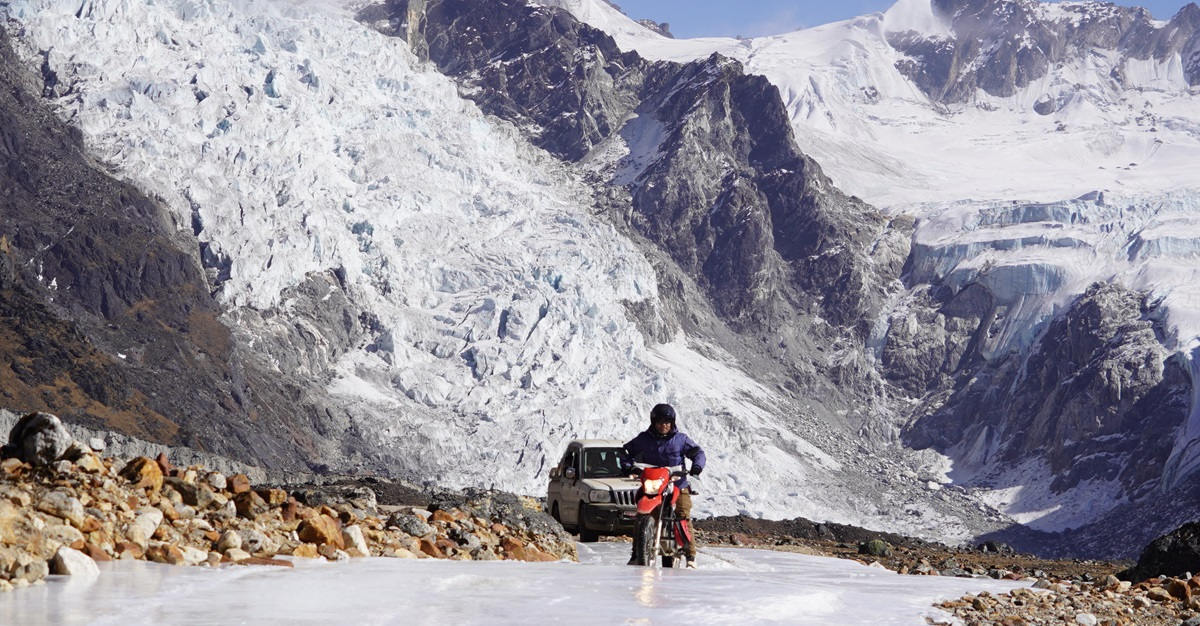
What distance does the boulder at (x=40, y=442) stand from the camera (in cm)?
1431

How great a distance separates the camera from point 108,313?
15500cm

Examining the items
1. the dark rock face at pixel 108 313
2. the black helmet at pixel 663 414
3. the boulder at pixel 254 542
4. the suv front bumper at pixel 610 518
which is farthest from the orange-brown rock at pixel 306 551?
the dark rock face at pixel 108 313

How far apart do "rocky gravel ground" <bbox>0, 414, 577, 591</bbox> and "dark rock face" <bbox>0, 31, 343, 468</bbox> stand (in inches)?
4280

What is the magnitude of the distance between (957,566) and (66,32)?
164 metres

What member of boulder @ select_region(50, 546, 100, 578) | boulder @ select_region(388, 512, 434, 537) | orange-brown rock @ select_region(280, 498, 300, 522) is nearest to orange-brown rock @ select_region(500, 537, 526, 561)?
boulder @ select_region(388, 512, 434, 537)

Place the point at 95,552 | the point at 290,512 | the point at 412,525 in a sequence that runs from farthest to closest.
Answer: the point at 412,525
the point at 290,512
the point at 95,552

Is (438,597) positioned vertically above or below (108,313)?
below

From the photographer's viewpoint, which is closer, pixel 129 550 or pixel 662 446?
pixel 129 550

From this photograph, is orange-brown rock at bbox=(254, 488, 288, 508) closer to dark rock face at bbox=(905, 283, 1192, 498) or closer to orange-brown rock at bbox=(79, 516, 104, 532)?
orange-brown rock at bbox=(79, 516, 104, 532)

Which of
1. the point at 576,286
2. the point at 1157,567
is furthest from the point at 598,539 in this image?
the point at 576,286

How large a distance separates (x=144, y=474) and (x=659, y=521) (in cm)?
603

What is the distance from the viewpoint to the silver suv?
965 inches

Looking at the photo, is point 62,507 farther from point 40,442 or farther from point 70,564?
point 40,442

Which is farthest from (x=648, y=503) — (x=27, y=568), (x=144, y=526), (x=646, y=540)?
(x=27, y=568)
